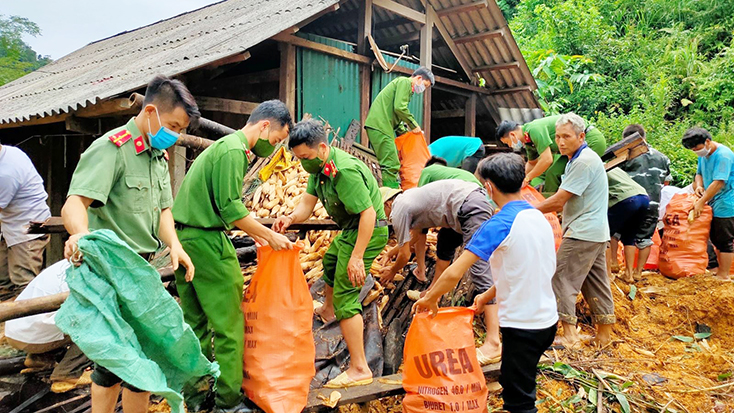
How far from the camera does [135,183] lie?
257cm

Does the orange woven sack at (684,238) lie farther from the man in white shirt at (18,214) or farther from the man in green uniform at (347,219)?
the man in white shirt at (18,214)

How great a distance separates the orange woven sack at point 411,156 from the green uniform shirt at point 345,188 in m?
3.12

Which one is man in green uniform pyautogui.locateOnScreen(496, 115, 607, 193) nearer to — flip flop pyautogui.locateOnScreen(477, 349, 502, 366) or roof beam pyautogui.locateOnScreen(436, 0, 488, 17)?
flip flop pyautogui.locateOnScreen(477, 349, 502, 366)

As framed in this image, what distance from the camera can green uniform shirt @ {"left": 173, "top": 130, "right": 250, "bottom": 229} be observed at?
2721 mm

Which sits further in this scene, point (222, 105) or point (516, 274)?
A: point (222, 105)

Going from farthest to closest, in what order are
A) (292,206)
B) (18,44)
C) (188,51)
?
(18,44) → (188,51) → (292,206)

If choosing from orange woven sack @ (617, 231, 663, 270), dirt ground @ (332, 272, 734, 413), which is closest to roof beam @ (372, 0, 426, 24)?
orange woven sack @ (617, 231, 663, 270)

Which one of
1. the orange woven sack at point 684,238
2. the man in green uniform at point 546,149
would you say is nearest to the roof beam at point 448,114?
the orange woven sack at point 684,238

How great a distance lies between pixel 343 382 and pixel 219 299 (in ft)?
3.43

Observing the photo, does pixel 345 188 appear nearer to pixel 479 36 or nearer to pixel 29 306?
pixel 29 306

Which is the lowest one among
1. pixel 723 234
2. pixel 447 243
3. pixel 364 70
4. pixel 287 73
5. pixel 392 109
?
pixel 723 234

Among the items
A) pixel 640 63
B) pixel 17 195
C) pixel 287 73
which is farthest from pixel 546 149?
pixel 640 63

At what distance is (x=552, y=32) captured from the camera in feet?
51.5

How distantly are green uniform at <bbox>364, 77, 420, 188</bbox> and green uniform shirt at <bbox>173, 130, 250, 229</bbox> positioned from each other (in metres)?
3.76
